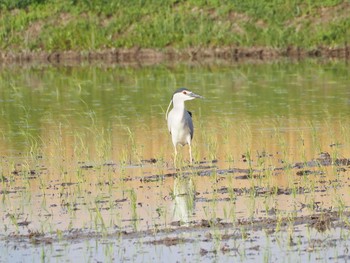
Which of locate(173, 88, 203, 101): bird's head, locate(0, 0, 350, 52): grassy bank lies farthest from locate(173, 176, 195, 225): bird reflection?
locate(0, 0, 350, 52): grassy bank

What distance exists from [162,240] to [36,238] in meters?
1.20

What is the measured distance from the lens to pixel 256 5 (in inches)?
1512

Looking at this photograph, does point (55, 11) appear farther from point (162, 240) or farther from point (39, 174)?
point (162, 240)

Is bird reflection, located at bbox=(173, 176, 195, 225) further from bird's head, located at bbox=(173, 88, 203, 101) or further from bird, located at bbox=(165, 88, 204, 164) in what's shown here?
bird's head, located at bbox=(173, 88, 203, 101)

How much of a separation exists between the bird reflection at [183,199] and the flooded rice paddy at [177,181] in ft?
0.08

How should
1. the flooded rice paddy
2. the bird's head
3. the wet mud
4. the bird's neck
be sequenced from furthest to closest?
the bird's neck < the bird's head < the flooded rice paddy < the wet mud

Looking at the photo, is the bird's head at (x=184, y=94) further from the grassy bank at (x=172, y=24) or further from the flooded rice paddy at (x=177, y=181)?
the grassy bank at (x=172, y=24)

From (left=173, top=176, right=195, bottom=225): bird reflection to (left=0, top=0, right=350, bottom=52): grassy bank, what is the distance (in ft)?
77.9

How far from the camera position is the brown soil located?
3616cm

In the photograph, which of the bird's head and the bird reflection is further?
the bird's head

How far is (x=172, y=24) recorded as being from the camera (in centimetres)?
3809

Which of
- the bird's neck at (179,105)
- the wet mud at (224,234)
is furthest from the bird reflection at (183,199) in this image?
the bird's neck at (179,105)

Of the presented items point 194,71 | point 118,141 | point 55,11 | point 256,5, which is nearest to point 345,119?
point 118,141

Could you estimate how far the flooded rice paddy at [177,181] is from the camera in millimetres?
9742
